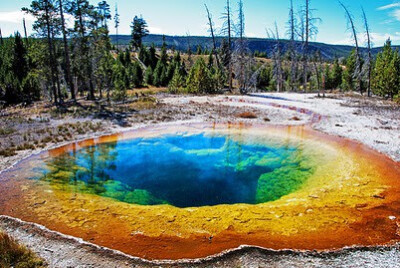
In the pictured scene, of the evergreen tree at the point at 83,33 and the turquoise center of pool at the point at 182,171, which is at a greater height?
the evergreen tree at the point at 83,33

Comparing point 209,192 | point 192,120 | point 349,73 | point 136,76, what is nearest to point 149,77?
point 136,76

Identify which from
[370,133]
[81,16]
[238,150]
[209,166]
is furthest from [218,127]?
[81,16]

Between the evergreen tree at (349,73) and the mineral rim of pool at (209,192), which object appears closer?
the mineral rim of pool at (209,192)

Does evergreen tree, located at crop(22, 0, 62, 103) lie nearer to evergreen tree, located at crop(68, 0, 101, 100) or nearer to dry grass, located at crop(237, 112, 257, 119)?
evergreen tree, located at crop(68, 0, 101, 100)

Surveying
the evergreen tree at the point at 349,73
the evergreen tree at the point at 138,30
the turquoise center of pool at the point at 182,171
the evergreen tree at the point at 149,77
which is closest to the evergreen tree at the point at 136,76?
the evergreen tree at the point at 149,77

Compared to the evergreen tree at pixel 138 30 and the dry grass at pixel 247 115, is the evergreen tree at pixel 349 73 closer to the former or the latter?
the dry grass at pixel 247 115

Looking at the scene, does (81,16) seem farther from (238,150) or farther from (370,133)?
(370,133)
